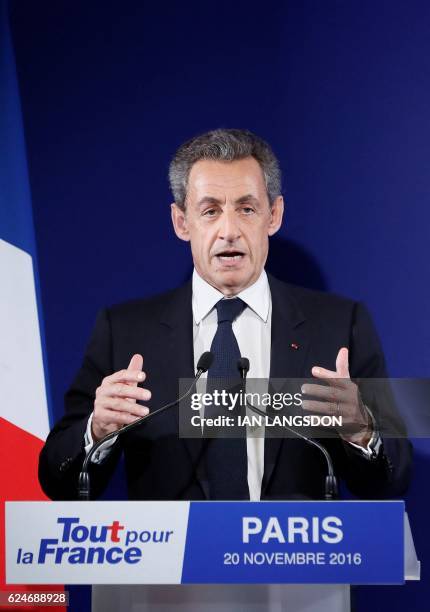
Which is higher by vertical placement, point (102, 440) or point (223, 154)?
point (223, 154)

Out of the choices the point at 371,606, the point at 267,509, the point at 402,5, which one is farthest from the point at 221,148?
the point at 371,606

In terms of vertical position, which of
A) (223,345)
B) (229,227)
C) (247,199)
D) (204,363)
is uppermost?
(247,199)

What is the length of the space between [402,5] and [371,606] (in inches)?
79.5

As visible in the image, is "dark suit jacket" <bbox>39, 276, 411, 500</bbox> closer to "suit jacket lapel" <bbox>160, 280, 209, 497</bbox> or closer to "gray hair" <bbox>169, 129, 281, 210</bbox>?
"suit jacket lapel" <bbox>160, 280, 209, 497</bbox>

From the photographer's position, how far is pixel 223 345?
101 inches

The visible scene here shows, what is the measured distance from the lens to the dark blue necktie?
245 centimetres

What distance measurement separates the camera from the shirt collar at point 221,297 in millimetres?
2707

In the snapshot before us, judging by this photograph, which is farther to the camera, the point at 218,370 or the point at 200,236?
the point at 200,236

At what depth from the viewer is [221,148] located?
2746mm

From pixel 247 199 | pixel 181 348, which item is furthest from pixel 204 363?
pixel 247 199

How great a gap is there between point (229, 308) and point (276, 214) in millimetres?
392

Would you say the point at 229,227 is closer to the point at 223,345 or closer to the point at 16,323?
the point at 223,345

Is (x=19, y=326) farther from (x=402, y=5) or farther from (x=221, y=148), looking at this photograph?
(x=402, y=5)

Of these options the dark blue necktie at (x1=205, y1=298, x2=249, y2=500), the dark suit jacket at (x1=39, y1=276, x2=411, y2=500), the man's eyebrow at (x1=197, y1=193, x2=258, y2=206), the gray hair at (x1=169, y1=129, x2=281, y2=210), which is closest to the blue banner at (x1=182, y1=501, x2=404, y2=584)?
the dark suit jacket at (x1=39, y1=276, x2=411, y2=500)
